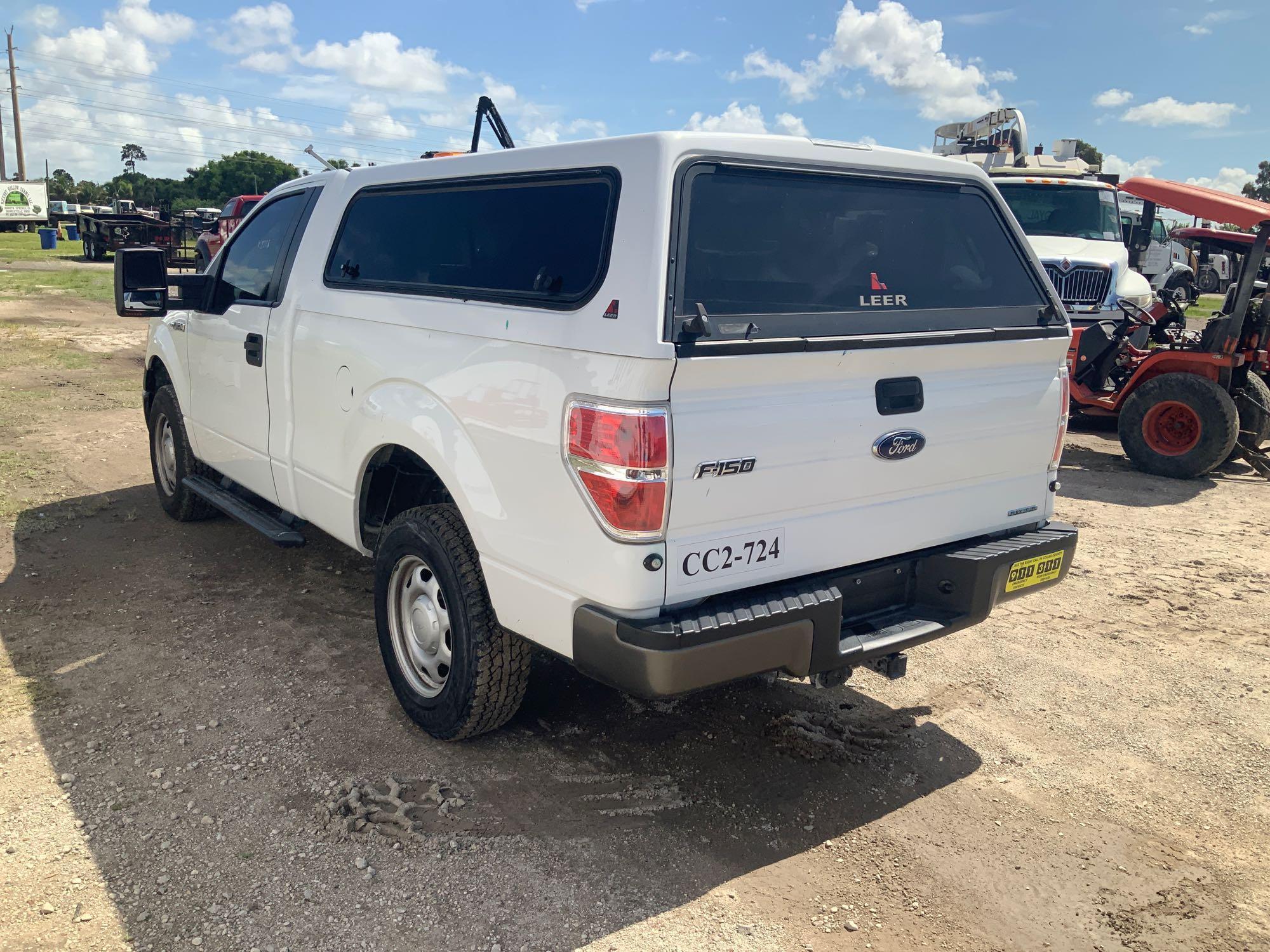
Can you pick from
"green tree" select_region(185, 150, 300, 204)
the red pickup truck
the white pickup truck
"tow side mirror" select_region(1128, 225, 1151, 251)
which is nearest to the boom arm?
the white pickup truck

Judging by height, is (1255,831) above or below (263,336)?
below

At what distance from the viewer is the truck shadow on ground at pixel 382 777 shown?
2.90 metres

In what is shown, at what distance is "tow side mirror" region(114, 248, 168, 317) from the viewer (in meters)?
5.06

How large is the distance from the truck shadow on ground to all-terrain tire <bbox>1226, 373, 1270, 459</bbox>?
20.1 feet

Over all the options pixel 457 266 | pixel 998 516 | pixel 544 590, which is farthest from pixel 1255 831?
pixel 457 266

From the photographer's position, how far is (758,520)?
9.83 feet

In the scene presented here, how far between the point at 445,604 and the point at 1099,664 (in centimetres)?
311

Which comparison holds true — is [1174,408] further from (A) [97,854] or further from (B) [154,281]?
→ (A) [97,854]

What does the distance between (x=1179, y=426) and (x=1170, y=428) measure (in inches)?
2.9

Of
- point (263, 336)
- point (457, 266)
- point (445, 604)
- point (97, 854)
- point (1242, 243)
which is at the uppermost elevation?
point (1242, 243)

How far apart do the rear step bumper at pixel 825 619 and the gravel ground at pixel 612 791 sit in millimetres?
630

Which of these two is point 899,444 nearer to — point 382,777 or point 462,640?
point 462,640

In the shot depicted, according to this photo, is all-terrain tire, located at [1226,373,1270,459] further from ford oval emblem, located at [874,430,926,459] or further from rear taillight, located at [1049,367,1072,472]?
ford oval emblem, located at [874,430,926,459]

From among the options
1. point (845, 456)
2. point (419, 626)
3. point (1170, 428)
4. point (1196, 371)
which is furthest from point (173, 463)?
point (1196, 371)
